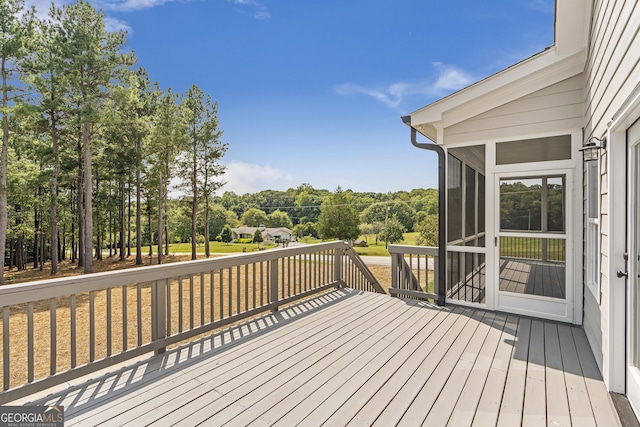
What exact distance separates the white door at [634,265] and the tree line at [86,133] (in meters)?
15.9

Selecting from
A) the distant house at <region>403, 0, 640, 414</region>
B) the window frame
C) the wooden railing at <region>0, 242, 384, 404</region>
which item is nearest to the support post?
the wooden railing at <region>0, 242, 384, 404</region>

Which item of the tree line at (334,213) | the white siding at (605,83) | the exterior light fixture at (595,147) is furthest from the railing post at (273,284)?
the tree line at (334,213)

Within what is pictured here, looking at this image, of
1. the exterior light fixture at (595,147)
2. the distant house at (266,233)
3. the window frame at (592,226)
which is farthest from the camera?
the distant house at (266,233)

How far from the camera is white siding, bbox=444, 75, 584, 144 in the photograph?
3.54 meters

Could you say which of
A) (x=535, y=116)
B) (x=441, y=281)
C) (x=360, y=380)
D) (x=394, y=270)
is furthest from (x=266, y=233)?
(x=360, y=380)

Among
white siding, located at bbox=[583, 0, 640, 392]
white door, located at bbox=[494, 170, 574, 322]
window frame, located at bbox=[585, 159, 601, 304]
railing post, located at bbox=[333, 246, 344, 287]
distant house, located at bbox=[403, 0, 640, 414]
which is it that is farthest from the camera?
railing post, located at bbox=[333, 246, 344, 287]

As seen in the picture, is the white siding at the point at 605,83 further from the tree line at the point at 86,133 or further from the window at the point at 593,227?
the tree line at the point at 86,133

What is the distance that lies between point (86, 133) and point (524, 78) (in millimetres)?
16524

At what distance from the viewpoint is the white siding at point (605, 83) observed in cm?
→ 172

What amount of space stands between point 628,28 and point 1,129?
16.9 m

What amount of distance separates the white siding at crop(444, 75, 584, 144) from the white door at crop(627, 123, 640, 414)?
6.16 feet

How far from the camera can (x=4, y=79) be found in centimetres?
1155

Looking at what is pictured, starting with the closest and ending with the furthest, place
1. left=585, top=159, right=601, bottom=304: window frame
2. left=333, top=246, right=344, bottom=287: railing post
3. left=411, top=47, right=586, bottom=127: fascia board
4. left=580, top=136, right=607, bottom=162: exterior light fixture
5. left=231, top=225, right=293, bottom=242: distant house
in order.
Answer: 1. left=580, top=136, right=607, bottom=162: exterior light fixture
2. left=585, top=159, right=601, bottom=304: window frame
3. left=411, top=47, right=586, bottom=127: fascia board
4. left=333, top=246, right=344, bottom=287: railing post
5. left=231, top=225, right=293, bottom=242: distant house

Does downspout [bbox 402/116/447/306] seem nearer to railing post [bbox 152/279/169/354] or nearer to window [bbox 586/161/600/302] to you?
window [bbox 586/161/600/302]
